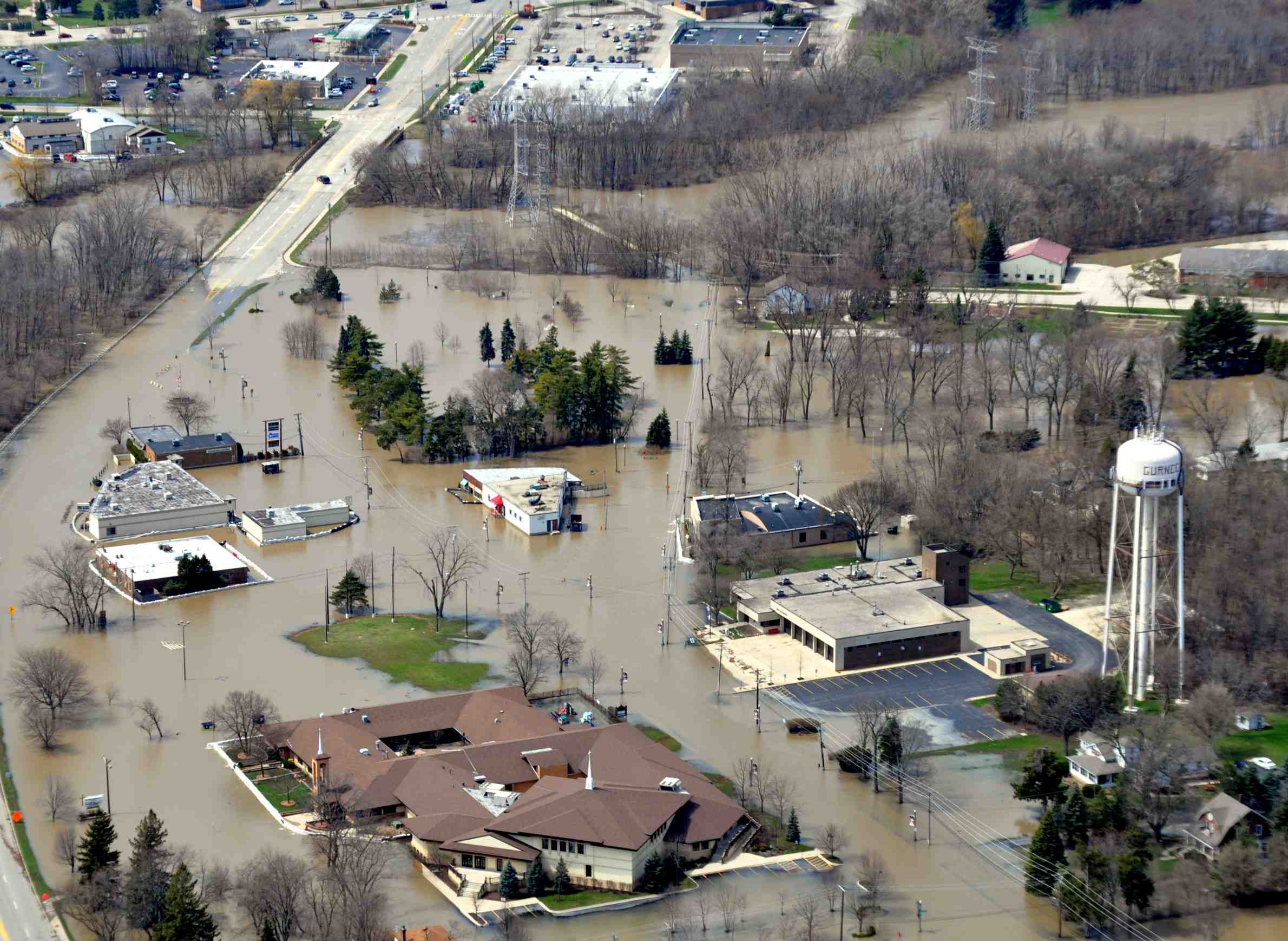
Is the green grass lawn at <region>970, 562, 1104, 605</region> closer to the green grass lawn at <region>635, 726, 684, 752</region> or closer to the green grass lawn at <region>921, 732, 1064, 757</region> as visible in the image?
the green grass lawn at <region>921, 732, 1064, 757</region>

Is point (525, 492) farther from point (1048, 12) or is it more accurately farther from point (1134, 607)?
point (1048, 12)

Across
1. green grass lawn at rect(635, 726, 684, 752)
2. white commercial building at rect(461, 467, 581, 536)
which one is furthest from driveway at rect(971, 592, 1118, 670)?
white commercial building at rect(461, 467, 581, 536)

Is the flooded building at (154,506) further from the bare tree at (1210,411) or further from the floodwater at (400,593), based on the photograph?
the bare tree at (1210,411)

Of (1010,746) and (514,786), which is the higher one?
(514,786)

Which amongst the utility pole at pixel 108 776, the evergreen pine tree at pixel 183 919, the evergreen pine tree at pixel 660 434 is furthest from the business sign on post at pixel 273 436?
the evergreen pine tree at pixel 183 919

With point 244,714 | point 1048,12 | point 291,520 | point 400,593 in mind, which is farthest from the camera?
point 1048,12


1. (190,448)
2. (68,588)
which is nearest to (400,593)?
(68,588)

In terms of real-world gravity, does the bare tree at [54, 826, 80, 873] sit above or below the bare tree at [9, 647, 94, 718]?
below
